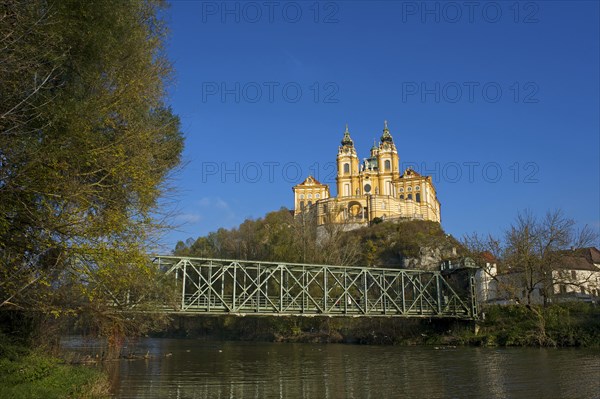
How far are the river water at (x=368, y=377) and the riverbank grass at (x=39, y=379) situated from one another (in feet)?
5.55

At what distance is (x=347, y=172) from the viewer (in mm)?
119500

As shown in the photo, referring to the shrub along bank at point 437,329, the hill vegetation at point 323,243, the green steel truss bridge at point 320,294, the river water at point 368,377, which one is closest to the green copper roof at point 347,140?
the hill vegetation at point 323,243

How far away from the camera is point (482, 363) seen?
27.5 metres

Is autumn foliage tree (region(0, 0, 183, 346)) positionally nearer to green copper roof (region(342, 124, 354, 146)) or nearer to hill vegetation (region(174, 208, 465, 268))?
hill vegetation (region(174, 208, 465, 268))

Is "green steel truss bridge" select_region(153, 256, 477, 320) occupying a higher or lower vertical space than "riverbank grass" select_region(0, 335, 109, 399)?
higher

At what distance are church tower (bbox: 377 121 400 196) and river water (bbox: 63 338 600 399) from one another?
85650mm

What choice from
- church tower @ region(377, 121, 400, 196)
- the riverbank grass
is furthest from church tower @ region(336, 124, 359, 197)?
the riverbank grass

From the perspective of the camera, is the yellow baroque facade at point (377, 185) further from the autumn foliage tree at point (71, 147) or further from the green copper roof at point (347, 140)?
the autumn foliage tree at point (71, 147)

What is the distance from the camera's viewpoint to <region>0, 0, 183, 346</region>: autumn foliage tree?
10461 mm

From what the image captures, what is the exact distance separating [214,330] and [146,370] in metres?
44.9

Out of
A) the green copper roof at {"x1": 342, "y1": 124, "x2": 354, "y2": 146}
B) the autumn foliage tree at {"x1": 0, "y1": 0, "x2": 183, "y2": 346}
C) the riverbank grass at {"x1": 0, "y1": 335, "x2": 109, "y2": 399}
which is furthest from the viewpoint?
the green copper roof at {"x1": 342, "y1": 124, "x2": 354, "y2": 146}

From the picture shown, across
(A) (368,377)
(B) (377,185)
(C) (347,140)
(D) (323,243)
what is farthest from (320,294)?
(C) (347,140)

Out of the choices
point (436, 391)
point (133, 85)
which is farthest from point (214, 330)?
point (133, 85)

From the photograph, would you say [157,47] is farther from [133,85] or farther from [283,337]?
[283,337]
